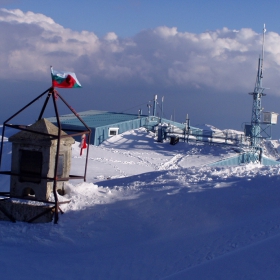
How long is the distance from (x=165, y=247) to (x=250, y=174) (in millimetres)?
4850

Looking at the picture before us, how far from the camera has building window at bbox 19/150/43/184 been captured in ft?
36.0

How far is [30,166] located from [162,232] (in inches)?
162

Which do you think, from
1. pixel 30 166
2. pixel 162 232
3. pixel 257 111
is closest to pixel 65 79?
pixel 30 166

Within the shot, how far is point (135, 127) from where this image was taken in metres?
35.3

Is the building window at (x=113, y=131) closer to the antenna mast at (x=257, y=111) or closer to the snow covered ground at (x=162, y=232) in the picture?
the antenna mast at (x=257, y=111)

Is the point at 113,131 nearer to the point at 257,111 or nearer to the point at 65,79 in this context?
the point at 257,111

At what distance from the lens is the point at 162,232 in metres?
8.83

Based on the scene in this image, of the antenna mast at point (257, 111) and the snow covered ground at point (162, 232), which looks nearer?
the snow covered ground at point (162, 232)

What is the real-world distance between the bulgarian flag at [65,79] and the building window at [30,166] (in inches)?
72.2

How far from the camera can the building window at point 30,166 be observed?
432 inches

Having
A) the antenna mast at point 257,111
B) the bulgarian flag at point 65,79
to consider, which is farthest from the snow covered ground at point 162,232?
the antenna mast at point 257,111

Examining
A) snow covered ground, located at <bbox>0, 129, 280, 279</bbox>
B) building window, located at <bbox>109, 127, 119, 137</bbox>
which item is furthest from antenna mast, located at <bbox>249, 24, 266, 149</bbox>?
snow covered ground, located at <bbox>0, 129, 280, 279</bbox>

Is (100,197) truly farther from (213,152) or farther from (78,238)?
(213,152)

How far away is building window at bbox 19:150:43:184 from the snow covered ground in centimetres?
107
